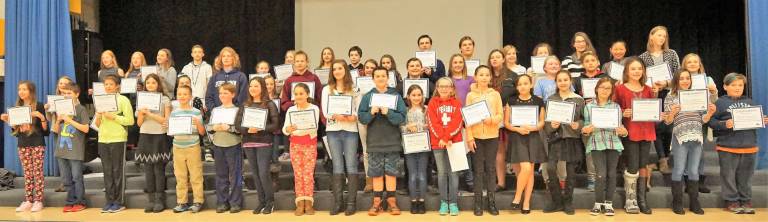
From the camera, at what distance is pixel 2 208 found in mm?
6441

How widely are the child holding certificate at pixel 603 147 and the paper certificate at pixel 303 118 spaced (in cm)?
249

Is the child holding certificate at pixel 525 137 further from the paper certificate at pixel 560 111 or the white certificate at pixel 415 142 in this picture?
the white certificate at pixel 415 142

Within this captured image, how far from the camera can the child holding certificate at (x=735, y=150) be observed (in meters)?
5.46

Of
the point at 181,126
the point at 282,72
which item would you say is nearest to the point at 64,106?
the point at 181,126

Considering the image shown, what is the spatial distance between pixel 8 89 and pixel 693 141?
24.9ft

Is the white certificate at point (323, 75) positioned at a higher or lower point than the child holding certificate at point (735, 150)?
higher

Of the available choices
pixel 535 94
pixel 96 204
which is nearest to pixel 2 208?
pixel 96 204

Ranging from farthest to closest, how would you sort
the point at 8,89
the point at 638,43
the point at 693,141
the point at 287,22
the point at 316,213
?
the point at 287,22, the point at 638,43, the point at 8,89, the point at 316,213, the point at 693,141

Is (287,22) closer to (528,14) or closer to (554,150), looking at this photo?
(528,14)

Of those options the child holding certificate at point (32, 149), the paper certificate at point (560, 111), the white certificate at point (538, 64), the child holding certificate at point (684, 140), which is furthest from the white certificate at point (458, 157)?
the child holding certificate at point (32, 149)

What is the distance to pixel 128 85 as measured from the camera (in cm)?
653

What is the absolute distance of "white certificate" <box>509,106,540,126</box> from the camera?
5328 mm

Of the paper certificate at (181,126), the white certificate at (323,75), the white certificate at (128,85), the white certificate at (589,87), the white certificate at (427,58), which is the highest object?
the white certificate at (427,58)

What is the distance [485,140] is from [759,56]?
3.33 meters
